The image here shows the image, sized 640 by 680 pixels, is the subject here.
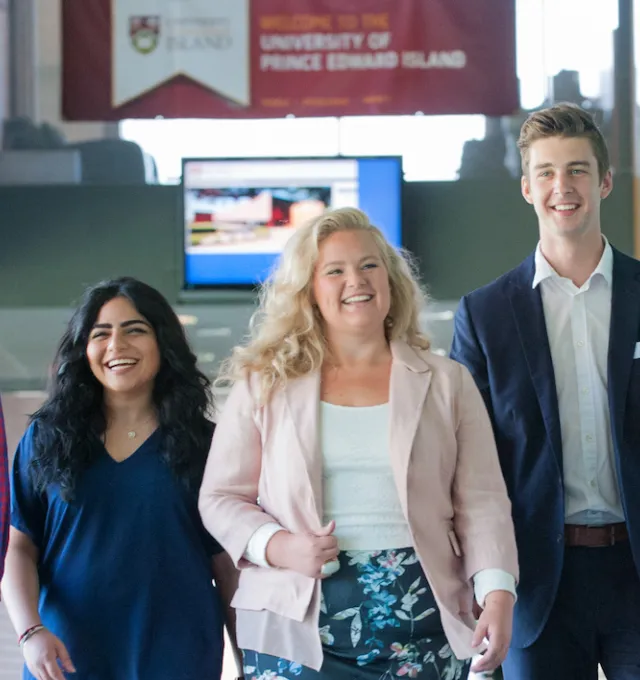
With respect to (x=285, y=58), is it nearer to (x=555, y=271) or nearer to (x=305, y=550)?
(x=555, y=271)

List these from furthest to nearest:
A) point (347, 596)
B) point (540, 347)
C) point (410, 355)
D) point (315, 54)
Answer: point (315, 54) < point (540, 347) < point (410, 355) < point (347, 596)

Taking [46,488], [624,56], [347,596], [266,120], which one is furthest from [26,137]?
[347,596]

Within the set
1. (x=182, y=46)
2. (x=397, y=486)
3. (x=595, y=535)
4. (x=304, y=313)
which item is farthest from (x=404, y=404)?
(x=182, y=46)

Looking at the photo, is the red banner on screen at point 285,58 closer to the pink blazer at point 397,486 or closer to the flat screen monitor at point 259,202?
the flat screen monitor at point 259,202

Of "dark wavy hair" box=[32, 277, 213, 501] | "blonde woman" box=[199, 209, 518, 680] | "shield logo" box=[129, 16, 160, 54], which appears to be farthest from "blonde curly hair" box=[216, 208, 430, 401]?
"shield logo" box=[129, 16, 160, 54]

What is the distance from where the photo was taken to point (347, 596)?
174 centimetres

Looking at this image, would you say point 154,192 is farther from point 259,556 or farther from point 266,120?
point 259,556

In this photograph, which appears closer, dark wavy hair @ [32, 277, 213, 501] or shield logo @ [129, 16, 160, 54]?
dark wavy hair @ [32, 277, 213, 501]

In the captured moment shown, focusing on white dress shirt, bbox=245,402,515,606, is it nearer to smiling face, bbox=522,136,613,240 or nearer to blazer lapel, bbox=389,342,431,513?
blazer lapel, bbox=389,342,431,513

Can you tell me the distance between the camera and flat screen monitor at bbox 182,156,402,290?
6.28 metres

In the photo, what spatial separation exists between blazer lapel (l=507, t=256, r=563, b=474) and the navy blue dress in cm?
75

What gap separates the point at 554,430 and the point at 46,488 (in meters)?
1.04

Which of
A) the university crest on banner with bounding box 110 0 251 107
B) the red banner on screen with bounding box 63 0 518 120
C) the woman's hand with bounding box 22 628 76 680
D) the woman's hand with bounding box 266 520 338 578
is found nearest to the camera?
the woman's hand with bounding box 266 520 338 578

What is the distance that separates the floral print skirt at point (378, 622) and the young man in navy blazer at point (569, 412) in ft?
1.22
